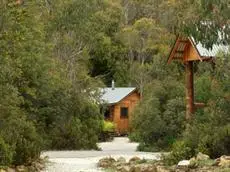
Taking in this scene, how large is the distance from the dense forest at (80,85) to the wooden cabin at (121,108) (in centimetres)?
449

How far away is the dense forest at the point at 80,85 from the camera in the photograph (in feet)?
47.3

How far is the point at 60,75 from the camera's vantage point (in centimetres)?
2989

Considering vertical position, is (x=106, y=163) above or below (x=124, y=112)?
above

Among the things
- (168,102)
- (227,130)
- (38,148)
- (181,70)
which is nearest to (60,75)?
(168,102)

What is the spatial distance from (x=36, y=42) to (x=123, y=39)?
39.8 meters

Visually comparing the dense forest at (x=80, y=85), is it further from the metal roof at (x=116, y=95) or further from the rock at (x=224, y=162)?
the metal roof at (x=116, y=95)

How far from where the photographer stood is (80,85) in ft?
115

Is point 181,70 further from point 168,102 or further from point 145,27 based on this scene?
point 145,27

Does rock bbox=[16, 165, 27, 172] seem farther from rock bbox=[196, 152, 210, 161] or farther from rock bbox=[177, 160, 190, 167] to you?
rock bbox=[196, 152, 210, 161]

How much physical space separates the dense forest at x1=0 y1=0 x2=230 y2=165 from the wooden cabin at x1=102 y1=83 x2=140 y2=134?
14.7 feet

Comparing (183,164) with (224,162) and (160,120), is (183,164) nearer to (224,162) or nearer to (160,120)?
(224,162)

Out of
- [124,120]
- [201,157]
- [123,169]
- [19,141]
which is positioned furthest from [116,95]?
[201,157]

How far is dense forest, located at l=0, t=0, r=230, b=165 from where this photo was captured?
567 inches

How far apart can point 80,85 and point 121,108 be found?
18338mm
